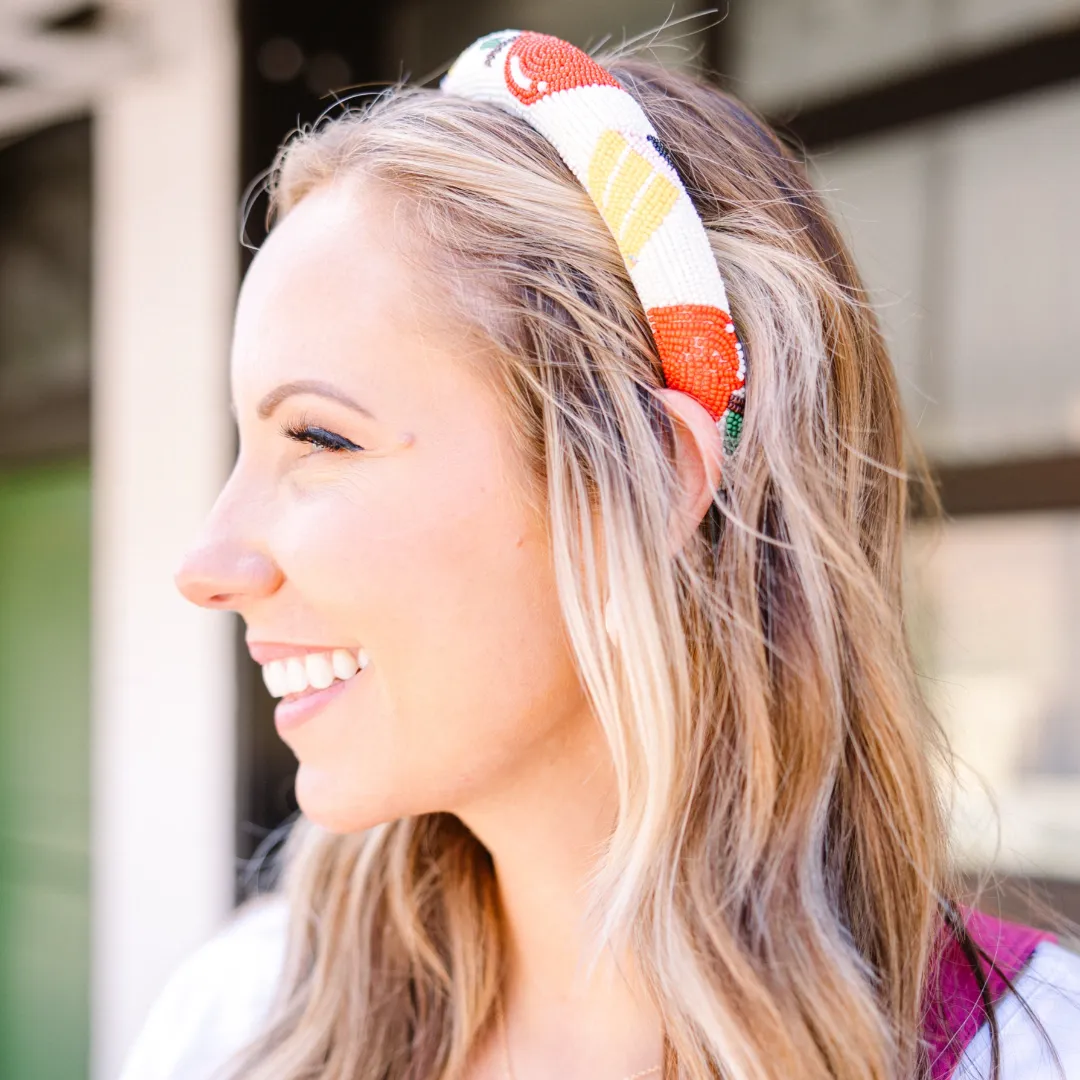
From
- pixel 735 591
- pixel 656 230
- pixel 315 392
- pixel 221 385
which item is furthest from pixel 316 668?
pixel 221 385

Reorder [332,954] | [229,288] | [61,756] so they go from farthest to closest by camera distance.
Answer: [61,756]
[229,288]
[332,954]

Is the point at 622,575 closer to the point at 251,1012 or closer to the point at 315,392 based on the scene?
the point at 315,392

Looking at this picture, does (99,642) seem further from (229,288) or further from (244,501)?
(244,501)

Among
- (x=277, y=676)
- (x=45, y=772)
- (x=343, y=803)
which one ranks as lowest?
(x=45, y=772)

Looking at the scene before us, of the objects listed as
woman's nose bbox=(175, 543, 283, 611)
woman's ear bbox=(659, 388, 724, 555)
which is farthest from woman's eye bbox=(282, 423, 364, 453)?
woman's ear bbox=(659, 388, 724, 555)

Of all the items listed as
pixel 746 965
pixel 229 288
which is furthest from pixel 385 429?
pixel 229 288

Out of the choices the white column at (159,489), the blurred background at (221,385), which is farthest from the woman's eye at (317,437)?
the white column at (159,489)

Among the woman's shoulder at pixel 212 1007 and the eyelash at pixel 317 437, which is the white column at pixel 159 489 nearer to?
the woman's shoulder at pixel 212 1007

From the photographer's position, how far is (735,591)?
3.42 feet

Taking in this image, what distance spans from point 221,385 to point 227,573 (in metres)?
1.94

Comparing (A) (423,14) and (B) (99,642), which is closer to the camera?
(A) (423,14)

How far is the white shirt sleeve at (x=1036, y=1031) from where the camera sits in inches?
40.1

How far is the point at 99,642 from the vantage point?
10.7 feet

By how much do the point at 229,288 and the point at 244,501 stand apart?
193cm
